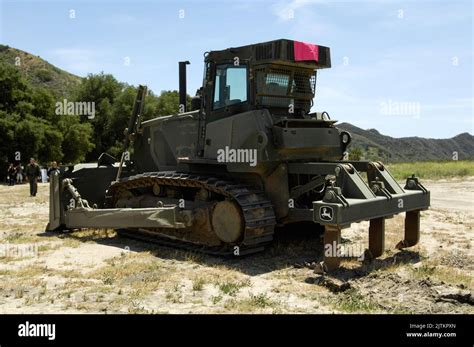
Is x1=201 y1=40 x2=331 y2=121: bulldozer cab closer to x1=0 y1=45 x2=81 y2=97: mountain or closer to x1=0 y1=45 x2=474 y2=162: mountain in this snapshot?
x1=0 y1=45 x2=474 y2=162: mountain

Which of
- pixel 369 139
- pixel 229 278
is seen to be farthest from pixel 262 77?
pixel 369 139

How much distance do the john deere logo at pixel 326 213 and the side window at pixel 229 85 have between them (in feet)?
8.62

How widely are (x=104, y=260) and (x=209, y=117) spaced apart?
9.86 ft

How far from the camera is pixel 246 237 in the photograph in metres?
7.98

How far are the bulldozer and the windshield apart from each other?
2cm

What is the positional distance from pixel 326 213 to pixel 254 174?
75.0 inches

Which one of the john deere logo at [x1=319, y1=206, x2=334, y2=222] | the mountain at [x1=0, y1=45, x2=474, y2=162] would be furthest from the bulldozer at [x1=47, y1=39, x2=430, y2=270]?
the mountain at [x1=0, y1=45, x2=474, y2=162]

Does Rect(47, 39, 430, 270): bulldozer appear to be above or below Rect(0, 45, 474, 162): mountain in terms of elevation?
→ below

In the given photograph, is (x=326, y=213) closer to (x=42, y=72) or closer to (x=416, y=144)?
(x=42, y=72)

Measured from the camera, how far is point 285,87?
30.1 feet

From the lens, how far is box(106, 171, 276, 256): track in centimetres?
800
